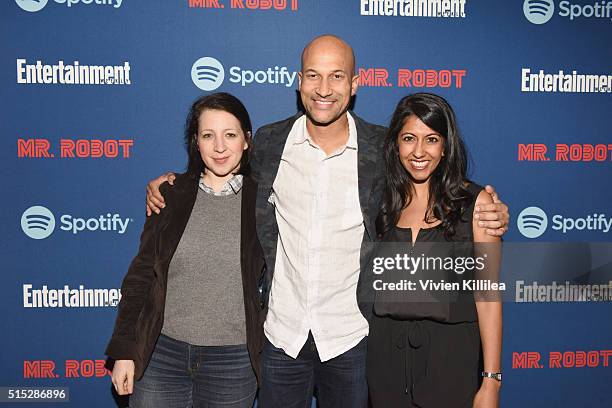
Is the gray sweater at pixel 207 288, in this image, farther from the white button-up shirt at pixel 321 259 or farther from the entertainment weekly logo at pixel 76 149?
the entertainment weekly logo at pixel 76 149

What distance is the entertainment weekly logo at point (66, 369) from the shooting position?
2.54 meters

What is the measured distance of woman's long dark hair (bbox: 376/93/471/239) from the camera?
5.85ft

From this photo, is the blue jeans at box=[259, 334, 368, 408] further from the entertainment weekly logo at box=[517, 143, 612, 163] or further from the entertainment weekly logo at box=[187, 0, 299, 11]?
the entertainment weekly logo at box=[187, 0, 299, 11]

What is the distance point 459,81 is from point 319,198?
107 centimetres

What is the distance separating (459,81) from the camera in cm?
253

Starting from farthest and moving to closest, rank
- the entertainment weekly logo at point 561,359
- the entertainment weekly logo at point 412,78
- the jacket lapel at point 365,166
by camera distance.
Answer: the entertainment weekly logo at point 561,359, the entertainment weekly logo at point 412,78, the jacket lapel at point 365,166

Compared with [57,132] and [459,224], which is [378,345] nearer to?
[459,224]

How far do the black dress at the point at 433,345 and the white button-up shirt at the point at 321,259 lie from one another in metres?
0.19

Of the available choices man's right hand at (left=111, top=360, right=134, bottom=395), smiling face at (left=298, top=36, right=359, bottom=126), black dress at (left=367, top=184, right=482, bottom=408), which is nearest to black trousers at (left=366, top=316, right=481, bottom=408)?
black dress at (left=367, top=184, right=482, bottom=408)

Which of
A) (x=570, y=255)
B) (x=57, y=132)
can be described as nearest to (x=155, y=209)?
(x=57, y=132)

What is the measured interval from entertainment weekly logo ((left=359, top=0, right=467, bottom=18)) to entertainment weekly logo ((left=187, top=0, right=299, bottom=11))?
13.3 inches

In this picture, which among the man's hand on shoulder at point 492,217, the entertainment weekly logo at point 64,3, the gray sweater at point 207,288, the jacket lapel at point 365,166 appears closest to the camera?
the man's hand on shoulder at point 492,217

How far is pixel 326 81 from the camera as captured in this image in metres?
1.94

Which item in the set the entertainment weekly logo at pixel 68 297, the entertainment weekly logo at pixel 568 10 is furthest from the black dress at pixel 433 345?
the entertainment weekly logo at pixel 68 297
